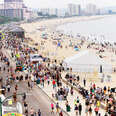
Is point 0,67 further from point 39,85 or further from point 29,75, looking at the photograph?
point 39,85

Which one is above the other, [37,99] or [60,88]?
[60,88]

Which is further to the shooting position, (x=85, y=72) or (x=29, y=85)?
(x=85, y=72)

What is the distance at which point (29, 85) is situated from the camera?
2138cm

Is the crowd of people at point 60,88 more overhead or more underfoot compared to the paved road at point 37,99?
more overhead

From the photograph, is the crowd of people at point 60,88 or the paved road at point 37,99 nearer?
the crowd of people at point 60,88

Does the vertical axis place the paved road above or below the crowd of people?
below

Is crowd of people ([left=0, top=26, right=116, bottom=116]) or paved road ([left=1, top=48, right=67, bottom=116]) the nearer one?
crowd of people ([left=0, top=26, right=116, bottom=116])

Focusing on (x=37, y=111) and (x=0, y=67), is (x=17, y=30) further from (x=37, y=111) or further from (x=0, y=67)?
(x=37, y=111)

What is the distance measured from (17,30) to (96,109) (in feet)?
133

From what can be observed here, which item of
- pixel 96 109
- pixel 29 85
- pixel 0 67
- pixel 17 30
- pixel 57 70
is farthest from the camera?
pixel 17 30

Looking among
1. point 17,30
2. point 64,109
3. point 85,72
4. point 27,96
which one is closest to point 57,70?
point 85,72

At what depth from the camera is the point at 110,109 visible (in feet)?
53.3

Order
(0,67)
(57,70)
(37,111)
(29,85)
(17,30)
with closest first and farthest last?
(37,111)
(29,85)
(57,70)
(0,67)
(17,30)

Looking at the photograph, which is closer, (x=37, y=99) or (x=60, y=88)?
(x=37, y=99)
